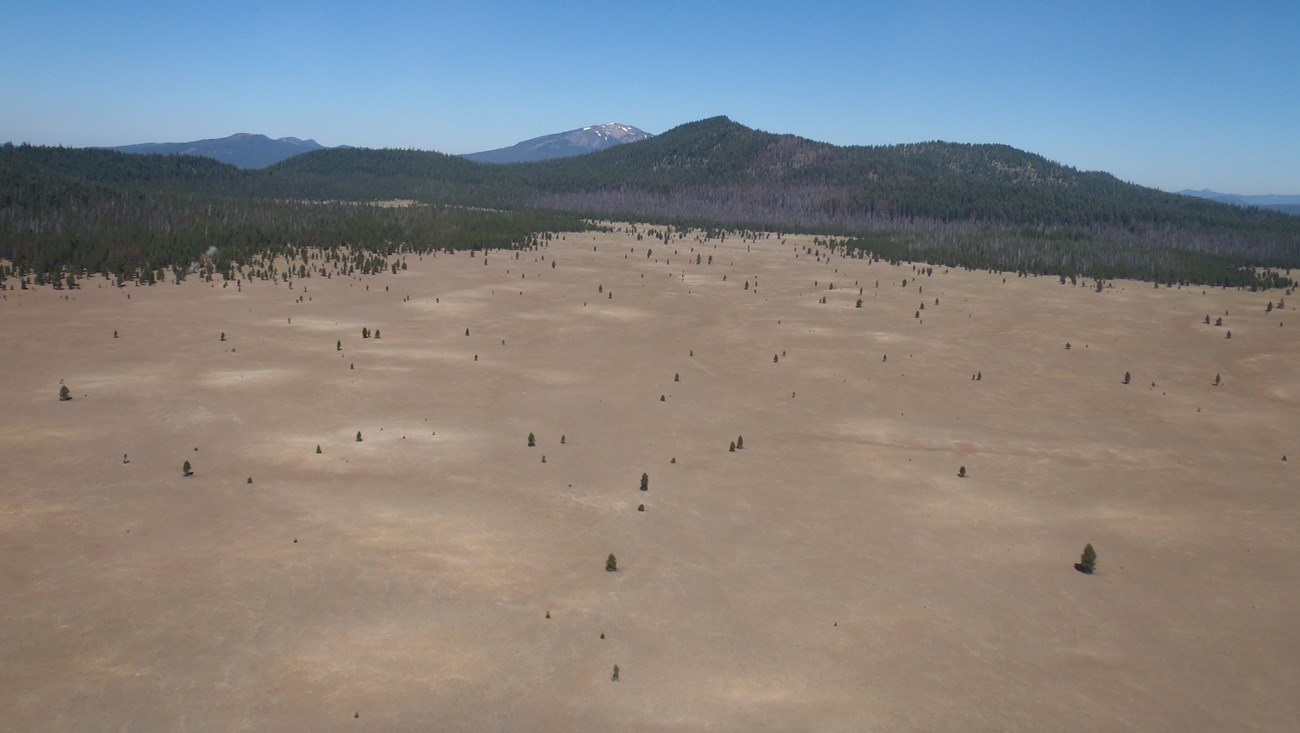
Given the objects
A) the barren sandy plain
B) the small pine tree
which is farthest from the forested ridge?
Answer: the small pine tree

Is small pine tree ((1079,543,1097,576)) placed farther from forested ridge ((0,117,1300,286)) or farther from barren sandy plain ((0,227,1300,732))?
forested ridge ((0,117,1300,286))

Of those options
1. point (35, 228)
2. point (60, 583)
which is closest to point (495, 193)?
point (35, 228)

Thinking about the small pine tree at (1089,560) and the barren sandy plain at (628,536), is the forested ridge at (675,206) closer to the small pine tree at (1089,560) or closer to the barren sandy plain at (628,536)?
the barren sandy plain at (628,536)

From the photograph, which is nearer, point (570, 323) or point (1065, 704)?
point (1065, 704)

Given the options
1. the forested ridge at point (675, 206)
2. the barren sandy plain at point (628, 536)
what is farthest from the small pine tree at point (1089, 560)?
the forested ridge at point (675, 206)

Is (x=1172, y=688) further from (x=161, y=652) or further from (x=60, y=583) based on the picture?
(x=60, y=583)

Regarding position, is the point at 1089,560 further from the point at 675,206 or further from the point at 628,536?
the point at 675,206

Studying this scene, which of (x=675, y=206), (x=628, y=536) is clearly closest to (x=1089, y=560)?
(x=628, y=536)

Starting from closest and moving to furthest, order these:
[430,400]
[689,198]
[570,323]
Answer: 1. [430,400]
2. [570,323]
3. [689,198]
